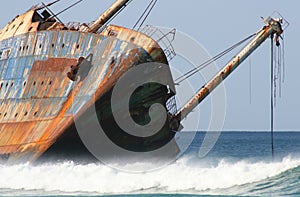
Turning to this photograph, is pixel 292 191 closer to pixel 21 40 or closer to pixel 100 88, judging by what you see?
pixel 100 88

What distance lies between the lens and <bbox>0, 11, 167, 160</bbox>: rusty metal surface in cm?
2639

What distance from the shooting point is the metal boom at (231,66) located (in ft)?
87.6

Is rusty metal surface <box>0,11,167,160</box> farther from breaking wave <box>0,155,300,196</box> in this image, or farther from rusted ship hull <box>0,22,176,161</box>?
breaking wave <box>0,155,300,196</box>

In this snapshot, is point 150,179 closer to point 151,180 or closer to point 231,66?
point 151,180

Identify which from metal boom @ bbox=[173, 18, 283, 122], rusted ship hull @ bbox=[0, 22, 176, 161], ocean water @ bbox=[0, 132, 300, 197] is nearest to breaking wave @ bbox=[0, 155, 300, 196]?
ocean water @ bbox=[0, 132, 300, 197]

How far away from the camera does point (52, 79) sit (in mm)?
27969

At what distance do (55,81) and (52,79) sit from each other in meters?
0.20

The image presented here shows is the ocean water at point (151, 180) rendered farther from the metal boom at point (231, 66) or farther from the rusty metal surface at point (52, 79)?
the metal boom at point (231, 66)

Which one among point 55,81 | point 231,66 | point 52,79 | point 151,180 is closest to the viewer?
point 151,180

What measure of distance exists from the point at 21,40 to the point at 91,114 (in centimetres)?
592

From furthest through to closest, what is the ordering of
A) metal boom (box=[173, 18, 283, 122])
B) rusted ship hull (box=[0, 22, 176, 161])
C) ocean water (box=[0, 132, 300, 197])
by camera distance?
metal boom (box=[173, 18, 283, 122])
rusted ship hull (box=[0, 22, 176, 161])
ocean water (box=[0, 132, 300, 197])

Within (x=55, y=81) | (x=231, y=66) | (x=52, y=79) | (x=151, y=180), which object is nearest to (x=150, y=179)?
(x=151, y=180)

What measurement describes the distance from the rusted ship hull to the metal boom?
1083mm

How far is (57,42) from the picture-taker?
2839cm
